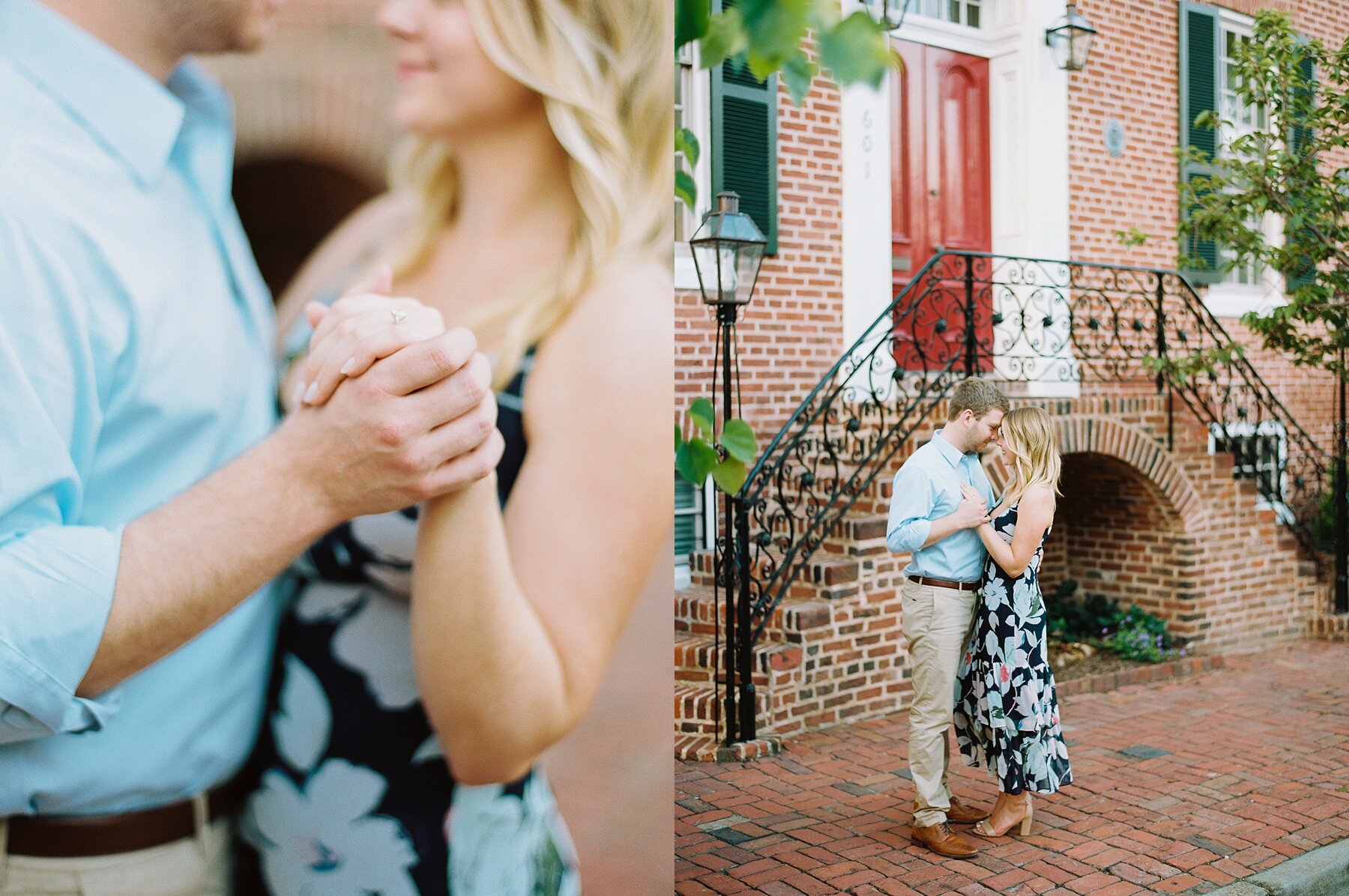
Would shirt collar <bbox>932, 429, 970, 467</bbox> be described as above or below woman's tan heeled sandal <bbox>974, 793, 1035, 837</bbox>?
above

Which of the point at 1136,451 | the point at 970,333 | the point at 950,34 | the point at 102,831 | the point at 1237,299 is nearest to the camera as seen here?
the point at 102,831

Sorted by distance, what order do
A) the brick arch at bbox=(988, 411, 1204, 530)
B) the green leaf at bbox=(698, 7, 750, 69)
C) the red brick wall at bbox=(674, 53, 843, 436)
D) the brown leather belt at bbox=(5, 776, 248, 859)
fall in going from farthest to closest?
the brick arch at bbox=(988, 411, 1204, 530), the red brick wall at bbox=(674, 53, 843, 436), the green leaf at bbox=(698, 7, 750, 69), the brown leather belt at bbox=(5, 776, 248, 859)

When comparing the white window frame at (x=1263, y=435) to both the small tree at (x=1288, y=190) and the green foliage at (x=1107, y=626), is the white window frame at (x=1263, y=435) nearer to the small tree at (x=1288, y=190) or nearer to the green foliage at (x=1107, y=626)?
the small tree at (x=1288, y=190)

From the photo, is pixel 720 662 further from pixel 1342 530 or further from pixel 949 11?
pixel 1342 530

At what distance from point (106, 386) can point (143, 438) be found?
0.27 feet

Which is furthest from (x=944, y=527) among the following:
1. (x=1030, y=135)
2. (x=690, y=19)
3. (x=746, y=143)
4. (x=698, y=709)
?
(x=1030, y=135)

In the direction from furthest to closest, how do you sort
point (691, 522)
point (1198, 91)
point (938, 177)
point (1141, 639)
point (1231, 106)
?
point (1231, 106) → point (1198, 91) → point (938, 177) → point (1141, 639) → point (691, 522)

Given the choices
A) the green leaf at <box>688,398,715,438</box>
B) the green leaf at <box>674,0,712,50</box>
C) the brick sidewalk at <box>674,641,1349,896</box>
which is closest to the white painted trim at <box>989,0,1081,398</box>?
the brick sidewalk at <box>674,641,1349,896</box>

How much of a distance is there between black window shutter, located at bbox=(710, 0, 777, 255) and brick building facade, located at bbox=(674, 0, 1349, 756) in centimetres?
15

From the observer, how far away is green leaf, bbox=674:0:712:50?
232cm

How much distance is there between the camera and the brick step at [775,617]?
644 centimetres

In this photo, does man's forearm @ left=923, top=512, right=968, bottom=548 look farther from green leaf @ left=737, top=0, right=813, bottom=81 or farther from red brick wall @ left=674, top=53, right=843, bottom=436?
green leaf @ left=737, top=0, right=813, bottom=81

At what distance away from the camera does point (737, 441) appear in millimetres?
3113

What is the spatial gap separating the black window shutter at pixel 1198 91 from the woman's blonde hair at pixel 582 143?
9190 mm
